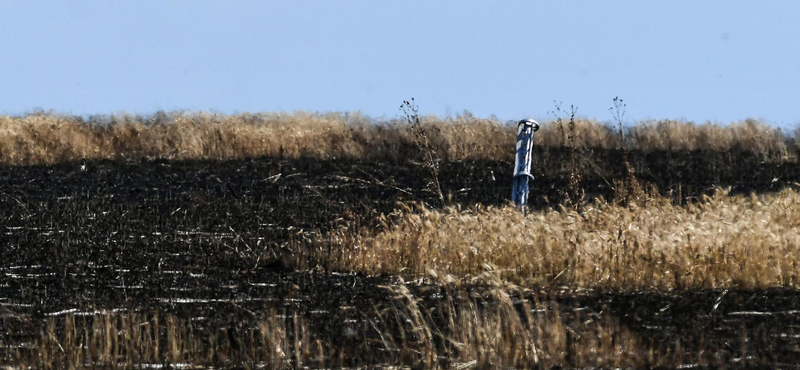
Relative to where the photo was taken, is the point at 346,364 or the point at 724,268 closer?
the point at 346,364

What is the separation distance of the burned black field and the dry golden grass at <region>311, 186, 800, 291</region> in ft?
0.78

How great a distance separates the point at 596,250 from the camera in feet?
25.2

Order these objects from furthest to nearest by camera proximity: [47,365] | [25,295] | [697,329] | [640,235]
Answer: [640,235] < [25,295] < [697,329] < [47,365]

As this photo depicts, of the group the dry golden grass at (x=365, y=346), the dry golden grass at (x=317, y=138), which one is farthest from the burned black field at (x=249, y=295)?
the dry golden grass at (x=317, y=138)

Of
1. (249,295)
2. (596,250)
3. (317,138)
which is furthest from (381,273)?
(317,138)

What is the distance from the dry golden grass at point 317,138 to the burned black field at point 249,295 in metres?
2.79

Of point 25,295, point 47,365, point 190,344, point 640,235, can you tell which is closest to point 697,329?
point 640,235

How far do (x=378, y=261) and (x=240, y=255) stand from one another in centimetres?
139

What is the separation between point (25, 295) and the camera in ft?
23.2

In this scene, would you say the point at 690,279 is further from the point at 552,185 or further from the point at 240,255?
the point at 552,185

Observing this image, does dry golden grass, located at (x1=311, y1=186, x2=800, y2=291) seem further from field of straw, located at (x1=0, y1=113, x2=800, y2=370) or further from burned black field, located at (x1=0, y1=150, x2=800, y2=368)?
burned black field, located at (x1=0, y1=150, x2=800, y2=368)

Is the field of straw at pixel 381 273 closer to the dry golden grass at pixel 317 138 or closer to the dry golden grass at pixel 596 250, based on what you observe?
the dry golden grass at pixel 596 250

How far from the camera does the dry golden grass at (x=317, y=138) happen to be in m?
18.0

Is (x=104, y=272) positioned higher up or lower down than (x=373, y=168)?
lower down
